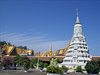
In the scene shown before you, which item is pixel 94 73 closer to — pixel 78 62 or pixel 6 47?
pixel 78 62

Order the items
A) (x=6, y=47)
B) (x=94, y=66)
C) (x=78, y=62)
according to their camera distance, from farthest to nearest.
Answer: (x=6, y=47)
(x=78, y=62)
(x=94, y=66)

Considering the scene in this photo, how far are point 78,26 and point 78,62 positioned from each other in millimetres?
12579

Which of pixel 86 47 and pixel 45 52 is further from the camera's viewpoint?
pixel 45 52

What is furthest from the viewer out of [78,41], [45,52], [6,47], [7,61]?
[45,52]

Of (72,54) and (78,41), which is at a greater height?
(78,41)

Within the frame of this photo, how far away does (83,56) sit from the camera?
44.1 meters

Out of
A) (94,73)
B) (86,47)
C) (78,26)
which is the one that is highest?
(78,26)

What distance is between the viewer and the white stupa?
43.1 metres

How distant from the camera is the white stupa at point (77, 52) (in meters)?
43.1

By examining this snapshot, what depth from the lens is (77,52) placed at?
146ft

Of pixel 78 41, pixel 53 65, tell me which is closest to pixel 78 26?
pixel 78 41

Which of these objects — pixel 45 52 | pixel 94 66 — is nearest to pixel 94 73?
pixel 94 66

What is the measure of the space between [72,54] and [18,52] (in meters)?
34.0

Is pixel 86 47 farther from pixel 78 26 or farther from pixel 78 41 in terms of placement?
pixel 78 26
